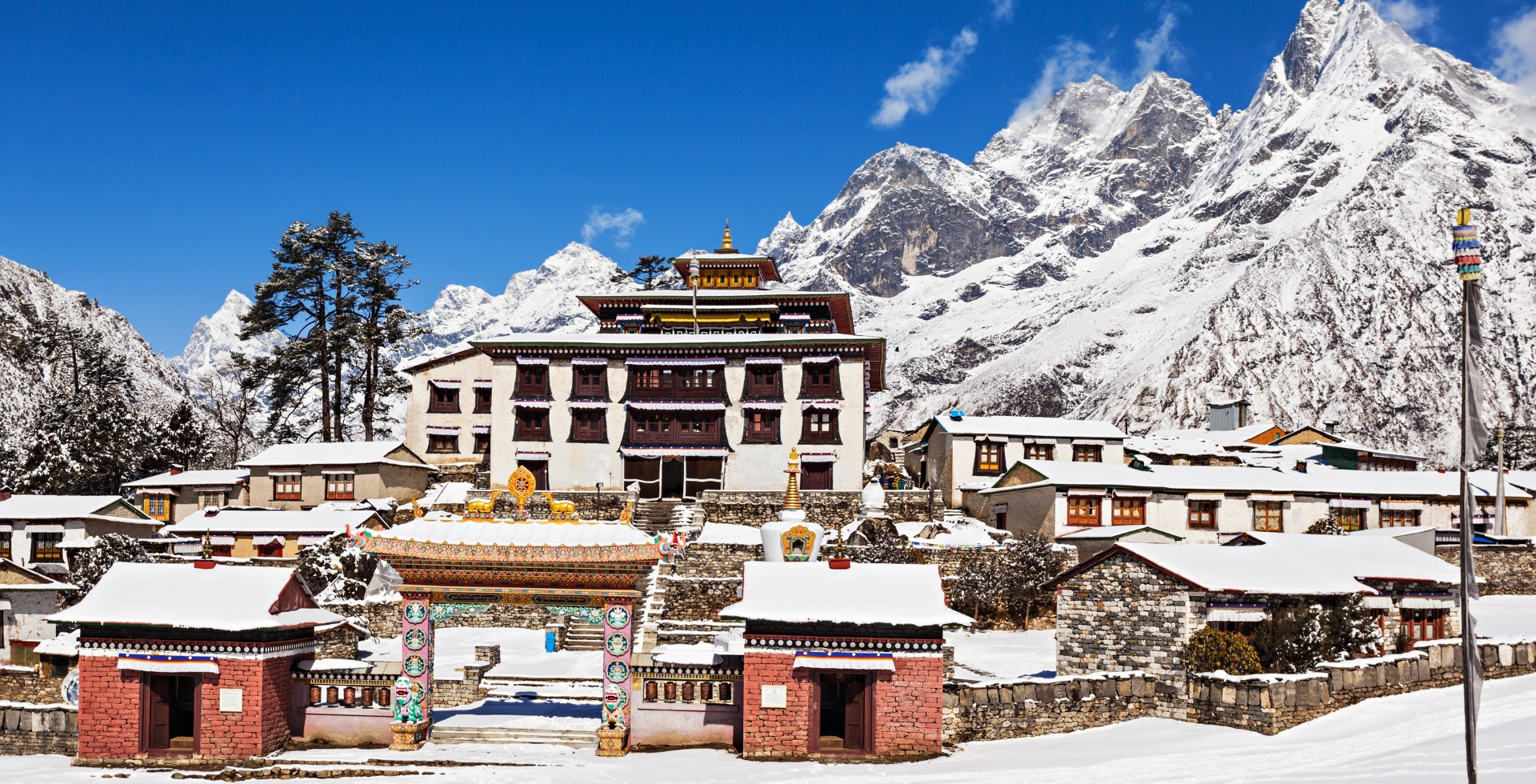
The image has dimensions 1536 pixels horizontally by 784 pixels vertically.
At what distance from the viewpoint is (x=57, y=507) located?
41.2m

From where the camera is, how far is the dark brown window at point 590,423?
46.7 m

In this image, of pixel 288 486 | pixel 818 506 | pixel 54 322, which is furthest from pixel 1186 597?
pixel 54 322

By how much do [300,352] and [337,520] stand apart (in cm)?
1902

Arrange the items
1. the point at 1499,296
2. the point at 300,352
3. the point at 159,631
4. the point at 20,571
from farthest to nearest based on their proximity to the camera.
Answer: the point at 1499,296 < the point at 300,352 < the point at 20,571 < the point at 159,631

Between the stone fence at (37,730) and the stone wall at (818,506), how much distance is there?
2279cm

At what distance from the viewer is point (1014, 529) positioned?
1575 inches

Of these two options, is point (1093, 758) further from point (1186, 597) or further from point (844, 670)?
point (1186, 597)

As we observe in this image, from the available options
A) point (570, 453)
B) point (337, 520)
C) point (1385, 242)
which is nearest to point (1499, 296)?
point (1385, 242)

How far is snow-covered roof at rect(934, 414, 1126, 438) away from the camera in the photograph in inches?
1785

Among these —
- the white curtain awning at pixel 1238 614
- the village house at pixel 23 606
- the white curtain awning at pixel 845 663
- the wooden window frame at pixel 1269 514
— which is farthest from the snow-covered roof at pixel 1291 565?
the village house at pixel 23 606

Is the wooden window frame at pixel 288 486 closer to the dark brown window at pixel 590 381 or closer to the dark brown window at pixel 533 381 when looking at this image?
the dark brown window at pixel 533 381

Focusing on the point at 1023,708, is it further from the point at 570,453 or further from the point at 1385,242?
the point at 1385,242

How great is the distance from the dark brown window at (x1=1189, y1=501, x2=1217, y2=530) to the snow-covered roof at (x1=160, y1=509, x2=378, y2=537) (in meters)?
30.4

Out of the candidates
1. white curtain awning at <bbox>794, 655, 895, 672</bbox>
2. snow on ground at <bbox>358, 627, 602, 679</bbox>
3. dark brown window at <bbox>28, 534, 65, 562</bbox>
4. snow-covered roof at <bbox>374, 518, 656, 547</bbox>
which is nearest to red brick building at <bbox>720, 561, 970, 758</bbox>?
white curtain awning at <bbox>794, 655, 895, 672</bbox>
